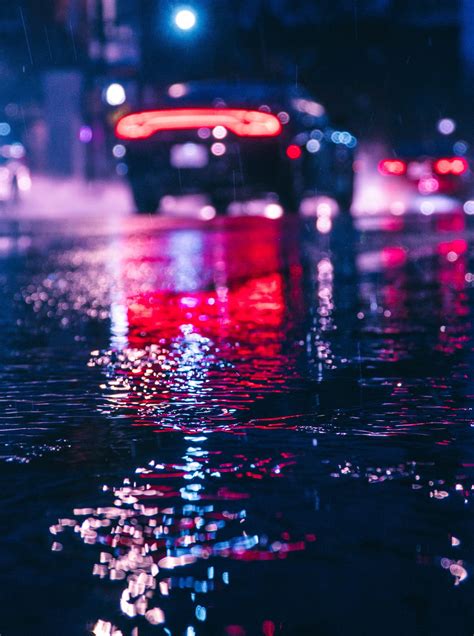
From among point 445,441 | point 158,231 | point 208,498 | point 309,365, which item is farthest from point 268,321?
point 158,231

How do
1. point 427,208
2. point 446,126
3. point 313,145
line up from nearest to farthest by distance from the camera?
point 313,145 → point 427,208 → point 446,126

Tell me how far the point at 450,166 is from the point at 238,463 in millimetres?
21843

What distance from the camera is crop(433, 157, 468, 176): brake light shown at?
83.2ft

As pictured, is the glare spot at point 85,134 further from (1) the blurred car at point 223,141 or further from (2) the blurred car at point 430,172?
(1) the blurred car at point 223,141

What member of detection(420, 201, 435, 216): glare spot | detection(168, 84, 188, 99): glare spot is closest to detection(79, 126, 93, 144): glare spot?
detection(420, 201, 435, 216): glare spot

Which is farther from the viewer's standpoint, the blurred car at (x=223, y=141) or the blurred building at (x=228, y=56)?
the blurred building at (x=228, y=56)

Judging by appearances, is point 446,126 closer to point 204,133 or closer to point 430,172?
point 430,172

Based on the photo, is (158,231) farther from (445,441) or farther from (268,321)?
(445,441)

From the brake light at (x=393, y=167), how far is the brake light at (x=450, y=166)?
568 mm

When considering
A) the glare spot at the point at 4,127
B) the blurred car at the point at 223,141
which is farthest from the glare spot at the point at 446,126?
the blurred car at the point at 223,141

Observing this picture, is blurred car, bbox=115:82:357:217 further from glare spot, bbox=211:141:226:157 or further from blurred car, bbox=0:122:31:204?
blurred car, bbox=0:122:31:204

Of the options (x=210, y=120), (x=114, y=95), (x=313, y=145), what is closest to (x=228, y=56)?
(x=114, y=95)

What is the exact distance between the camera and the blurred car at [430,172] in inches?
998

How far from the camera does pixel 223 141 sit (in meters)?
19.0
